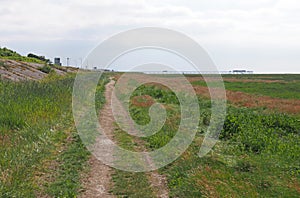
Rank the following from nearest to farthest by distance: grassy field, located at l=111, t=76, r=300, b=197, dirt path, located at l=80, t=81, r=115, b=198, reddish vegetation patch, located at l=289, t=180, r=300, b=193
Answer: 1. dirt path, located at l=80, t=81, r=115, b=198
2. grassy field, located at l=111, t=76, r=300, b=197
3. reddish vegetation patch, located at l=289, t=180, r=300, b=193

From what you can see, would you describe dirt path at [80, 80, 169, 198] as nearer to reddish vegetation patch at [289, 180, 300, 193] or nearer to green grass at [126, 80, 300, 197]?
green grass at [126, 80, 300, 197]

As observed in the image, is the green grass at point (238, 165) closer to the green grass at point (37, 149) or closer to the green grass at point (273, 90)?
the green grass at point (37, 149)

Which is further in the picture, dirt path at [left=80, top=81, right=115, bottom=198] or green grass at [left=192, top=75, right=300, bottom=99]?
green grass at [left=192, top=75, right=300, bottom=99]

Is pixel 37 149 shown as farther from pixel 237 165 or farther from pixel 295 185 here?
pixel 295 185

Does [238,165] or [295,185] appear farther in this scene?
[238,165]

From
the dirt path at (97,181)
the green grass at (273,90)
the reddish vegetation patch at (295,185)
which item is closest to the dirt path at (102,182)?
the dirt path at (97,181)

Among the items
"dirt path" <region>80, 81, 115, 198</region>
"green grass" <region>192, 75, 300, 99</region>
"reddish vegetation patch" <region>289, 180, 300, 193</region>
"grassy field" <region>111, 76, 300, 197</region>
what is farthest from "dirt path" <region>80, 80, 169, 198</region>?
"green grass" <region>192, 75, 300, 99</region>

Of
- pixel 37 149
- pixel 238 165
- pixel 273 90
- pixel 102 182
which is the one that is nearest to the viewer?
pixel 102 182

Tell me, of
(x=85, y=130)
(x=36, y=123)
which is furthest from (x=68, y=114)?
(x=36, y=123)

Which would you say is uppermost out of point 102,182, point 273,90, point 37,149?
point 37,149

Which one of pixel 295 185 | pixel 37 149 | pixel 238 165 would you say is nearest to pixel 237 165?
pixel 238 165

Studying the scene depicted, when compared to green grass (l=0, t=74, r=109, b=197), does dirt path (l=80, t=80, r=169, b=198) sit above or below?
below

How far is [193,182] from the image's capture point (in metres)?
7.96

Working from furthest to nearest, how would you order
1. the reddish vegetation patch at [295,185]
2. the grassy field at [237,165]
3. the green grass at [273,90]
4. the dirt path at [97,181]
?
the green grass at [273,90] → the reddish vegetation patch at [295,185] → the grassy field at [237,165] → the dirt path at [97,181]
